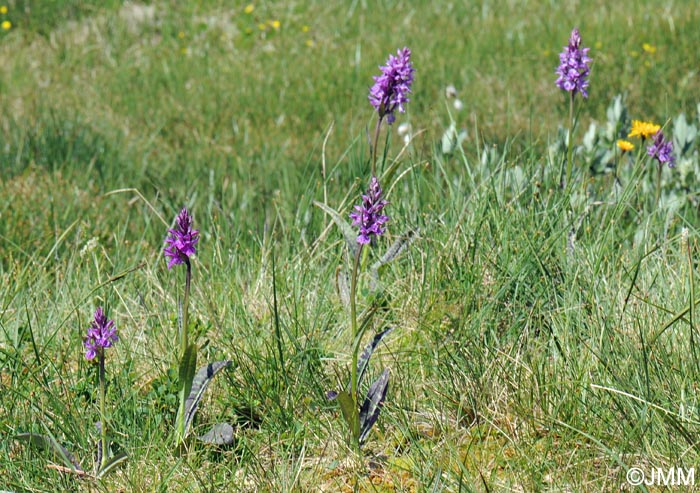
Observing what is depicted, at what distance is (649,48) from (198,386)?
5.72 meters

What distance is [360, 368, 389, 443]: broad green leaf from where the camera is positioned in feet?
6.79

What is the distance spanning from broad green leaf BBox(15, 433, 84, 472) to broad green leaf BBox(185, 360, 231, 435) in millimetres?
280

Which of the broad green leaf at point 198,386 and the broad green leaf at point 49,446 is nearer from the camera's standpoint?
the broad green leaf at point 49,446

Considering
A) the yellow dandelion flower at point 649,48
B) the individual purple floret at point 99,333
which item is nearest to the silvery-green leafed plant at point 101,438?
the individual purple floret at point 99,333

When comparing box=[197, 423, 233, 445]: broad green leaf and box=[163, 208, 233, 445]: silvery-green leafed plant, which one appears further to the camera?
box=[197, 423, 233, 445]: broad green leaf

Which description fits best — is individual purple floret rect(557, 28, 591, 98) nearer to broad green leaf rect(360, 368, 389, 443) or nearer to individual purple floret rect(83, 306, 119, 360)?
broad green leaf rect(360, 368, 389, 443)

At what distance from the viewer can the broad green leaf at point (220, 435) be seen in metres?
2.07

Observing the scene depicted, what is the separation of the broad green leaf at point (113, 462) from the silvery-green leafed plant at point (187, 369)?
14cm

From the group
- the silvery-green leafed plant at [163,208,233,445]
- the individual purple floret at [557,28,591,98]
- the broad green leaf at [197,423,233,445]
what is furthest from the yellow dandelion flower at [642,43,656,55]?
the broad green leaf at [197,423,233,445]

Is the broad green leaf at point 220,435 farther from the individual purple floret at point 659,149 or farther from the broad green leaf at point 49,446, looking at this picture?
the individual purple floret at point 659,149

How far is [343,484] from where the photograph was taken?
6.66 ft

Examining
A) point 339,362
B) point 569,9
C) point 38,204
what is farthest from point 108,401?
point 569,9

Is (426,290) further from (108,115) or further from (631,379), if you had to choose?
(108,115)

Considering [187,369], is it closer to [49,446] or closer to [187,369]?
[187,369]
